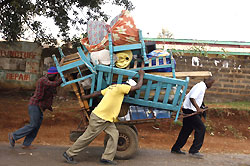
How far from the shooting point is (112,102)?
16.2ft

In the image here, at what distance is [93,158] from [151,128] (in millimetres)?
3591

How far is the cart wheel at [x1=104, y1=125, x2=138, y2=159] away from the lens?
5.41 metres

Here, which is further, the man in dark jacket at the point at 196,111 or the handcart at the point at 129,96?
the man in dark jacket at the point at 196,111

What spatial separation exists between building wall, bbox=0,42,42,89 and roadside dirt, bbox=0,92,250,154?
0.96 meters

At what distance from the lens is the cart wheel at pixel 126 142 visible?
541cm

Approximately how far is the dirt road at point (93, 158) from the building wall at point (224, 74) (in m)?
4.81

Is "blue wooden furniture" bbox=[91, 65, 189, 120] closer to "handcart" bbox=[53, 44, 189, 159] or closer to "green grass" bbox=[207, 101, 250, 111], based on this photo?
"handcart" bbox=[53, 44, 189, 159]

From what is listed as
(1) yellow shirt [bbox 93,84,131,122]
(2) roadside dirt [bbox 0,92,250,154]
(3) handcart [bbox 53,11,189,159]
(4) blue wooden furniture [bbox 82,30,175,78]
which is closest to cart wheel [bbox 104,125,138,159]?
(3) handcart [bbox 53,11,189,159]

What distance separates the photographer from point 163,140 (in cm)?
822

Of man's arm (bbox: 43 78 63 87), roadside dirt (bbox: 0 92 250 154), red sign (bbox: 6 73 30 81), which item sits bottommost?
roadside dirt (bbox: 0 92 250 154)

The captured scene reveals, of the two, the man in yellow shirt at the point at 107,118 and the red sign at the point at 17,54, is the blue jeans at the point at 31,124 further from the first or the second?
the red sign at the point at 17,54

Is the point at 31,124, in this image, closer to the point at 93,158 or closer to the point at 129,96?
the point at 93,158

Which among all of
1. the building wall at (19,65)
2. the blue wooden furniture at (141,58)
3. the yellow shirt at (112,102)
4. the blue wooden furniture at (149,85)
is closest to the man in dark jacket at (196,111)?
the blue wooden furniture at (149,85)

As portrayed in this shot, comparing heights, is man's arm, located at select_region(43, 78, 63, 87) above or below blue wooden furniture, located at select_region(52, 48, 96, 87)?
below
